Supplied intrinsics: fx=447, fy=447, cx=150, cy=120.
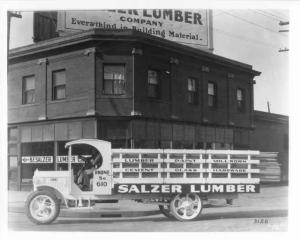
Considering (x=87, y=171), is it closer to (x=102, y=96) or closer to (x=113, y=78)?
(x=102, y=96)

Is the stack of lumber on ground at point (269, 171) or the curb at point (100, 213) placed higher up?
the stack of lumber on ground at point (269, 171)

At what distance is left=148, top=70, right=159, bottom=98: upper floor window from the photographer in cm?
1658

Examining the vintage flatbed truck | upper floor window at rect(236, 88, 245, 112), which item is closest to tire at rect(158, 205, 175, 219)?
the vintage flatbed truck

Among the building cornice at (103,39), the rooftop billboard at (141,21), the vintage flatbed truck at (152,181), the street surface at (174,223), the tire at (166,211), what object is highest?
the rooftop billboard at (141,21)

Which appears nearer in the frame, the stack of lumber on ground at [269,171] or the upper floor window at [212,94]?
the stack of lumber on ground at [269,171]

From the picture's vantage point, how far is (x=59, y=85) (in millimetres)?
16594

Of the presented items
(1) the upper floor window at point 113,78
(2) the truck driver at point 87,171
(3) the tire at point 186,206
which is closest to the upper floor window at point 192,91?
(1) the upper floor window at point 113,78

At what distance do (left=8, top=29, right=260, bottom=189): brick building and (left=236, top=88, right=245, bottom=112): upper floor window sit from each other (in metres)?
2.64

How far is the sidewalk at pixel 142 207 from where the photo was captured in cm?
1262

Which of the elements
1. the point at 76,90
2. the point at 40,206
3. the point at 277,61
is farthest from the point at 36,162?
the point at 277,61

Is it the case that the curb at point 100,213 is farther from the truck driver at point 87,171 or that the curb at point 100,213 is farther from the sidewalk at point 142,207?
the truck driver at point 87,171

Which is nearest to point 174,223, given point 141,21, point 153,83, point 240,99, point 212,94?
point 153,83

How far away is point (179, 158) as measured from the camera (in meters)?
11.3

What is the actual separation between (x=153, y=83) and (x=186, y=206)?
6447mm
